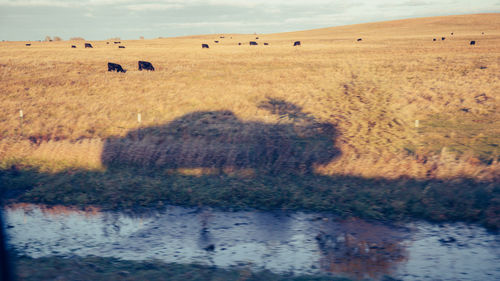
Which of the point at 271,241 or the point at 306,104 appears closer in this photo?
the point at 271,241

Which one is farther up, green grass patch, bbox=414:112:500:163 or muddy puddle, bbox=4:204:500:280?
green grass patch, bbox=414:112:500:163

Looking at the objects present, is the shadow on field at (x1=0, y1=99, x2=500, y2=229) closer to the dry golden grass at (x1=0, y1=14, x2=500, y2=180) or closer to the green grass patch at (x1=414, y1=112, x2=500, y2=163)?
the dry golden grass at (x1=0, y1=14, x2=500, y2=180)

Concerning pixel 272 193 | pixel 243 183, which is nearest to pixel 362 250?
pixel 272 193

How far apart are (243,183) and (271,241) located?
3.26 m

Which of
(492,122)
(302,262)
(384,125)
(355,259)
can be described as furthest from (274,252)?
(492,122)

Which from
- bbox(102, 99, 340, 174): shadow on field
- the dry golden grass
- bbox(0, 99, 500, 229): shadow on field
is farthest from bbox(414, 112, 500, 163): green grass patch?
bbox(102, 99, 340, 174): shadow on field

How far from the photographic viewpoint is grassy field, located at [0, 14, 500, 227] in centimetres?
1055

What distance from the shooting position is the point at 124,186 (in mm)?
11125

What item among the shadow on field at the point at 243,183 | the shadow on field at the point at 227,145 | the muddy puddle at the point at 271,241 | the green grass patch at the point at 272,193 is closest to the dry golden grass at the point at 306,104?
the shadow on field at the point at 227,145

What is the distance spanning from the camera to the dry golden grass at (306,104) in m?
13.0

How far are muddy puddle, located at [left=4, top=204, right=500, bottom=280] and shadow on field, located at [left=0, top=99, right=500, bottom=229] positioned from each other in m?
0.64

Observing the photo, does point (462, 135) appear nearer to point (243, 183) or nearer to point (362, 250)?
point (243, 183)

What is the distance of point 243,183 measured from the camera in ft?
36.5

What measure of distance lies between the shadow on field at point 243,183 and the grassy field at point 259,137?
0.05 metres
